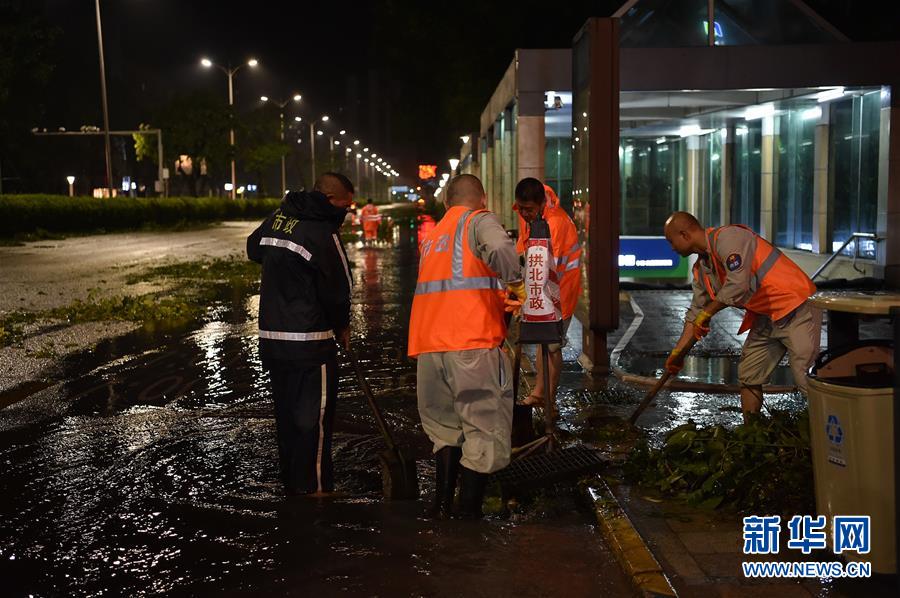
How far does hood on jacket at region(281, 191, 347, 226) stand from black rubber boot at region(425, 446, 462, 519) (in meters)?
1.41

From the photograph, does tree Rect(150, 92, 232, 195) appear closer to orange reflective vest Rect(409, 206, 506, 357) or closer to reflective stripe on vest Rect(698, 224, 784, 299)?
reflective stripe on vest Rect(698, 224, 784, 299)

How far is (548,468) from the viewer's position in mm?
6047

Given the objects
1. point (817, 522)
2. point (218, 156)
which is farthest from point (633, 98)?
point (218, 156)

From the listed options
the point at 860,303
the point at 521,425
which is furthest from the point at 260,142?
the point at 860,303

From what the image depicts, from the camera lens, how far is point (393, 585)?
15.2 feet

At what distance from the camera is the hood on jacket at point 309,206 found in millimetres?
5691

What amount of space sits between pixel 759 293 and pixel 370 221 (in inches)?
1158

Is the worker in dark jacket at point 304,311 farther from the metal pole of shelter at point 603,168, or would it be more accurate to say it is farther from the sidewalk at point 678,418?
the metal pole of shelter at point 603,168

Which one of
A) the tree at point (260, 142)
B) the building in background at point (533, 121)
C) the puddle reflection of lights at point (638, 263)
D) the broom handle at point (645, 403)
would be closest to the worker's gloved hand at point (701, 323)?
the broom handle at point (645, 403)

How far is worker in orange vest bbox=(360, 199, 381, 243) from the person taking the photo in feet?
115

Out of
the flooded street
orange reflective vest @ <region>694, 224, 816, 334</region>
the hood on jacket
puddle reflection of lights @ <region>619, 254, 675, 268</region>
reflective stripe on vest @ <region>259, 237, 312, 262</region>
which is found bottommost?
the flooded street

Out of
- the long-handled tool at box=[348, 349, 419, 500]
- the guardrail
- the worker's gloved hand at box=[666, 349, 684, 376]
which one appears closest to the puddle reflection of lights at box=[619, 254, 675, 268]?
the guardrail

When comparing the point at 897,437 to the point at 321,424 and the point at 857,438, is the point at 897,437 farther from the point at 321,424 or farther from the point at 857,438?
the point at 321,424

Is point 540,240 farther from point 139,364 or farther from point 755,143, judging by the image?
point 755,143
